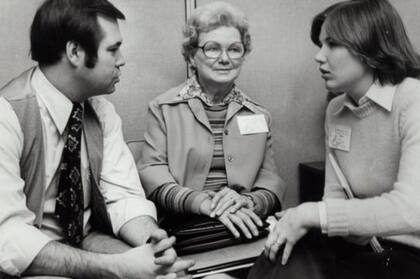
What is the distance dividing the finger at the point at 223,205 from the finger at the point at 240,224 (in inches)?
1.9

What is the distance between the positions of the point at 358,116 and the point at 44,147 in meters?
1.07

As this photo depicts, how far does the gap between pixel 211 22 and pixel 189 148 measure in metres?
0.57

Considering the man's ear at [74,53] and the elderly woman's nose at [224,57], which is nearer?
the man's ear at [74,53]

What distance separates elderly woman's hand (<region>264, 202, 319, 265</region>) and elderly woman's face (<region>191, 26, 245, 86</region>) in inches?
32.2

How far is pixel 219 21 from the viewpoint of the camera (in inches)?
72.9

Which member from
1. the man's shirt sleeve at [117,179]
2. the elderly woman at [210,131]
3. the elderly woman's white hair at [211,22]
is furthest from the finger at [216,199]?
the elderly woman's white hair at [211,22]

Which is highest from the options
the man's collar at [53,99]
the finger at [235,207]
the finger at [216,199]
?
the man's collar at [53,99]

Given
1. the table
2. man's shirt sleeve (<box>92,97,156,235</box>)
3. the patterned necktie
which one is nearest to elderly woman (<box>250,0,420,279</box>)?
the table

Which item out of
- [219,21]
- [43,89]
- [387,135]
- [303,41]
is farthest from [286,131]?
[43,89]

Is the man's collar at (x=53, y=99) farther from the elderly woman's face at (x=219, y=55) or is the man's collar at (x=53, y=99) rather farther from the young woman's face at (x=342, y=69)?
the young woman's face at (x=342, y=69)

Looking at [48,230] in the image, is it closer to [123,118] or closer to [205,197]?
[205,197]

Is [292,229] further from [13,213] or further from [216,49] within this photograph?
[216,49]

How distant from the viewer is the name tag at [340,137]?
1.53 m

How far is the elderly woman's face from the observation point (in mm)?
1833
